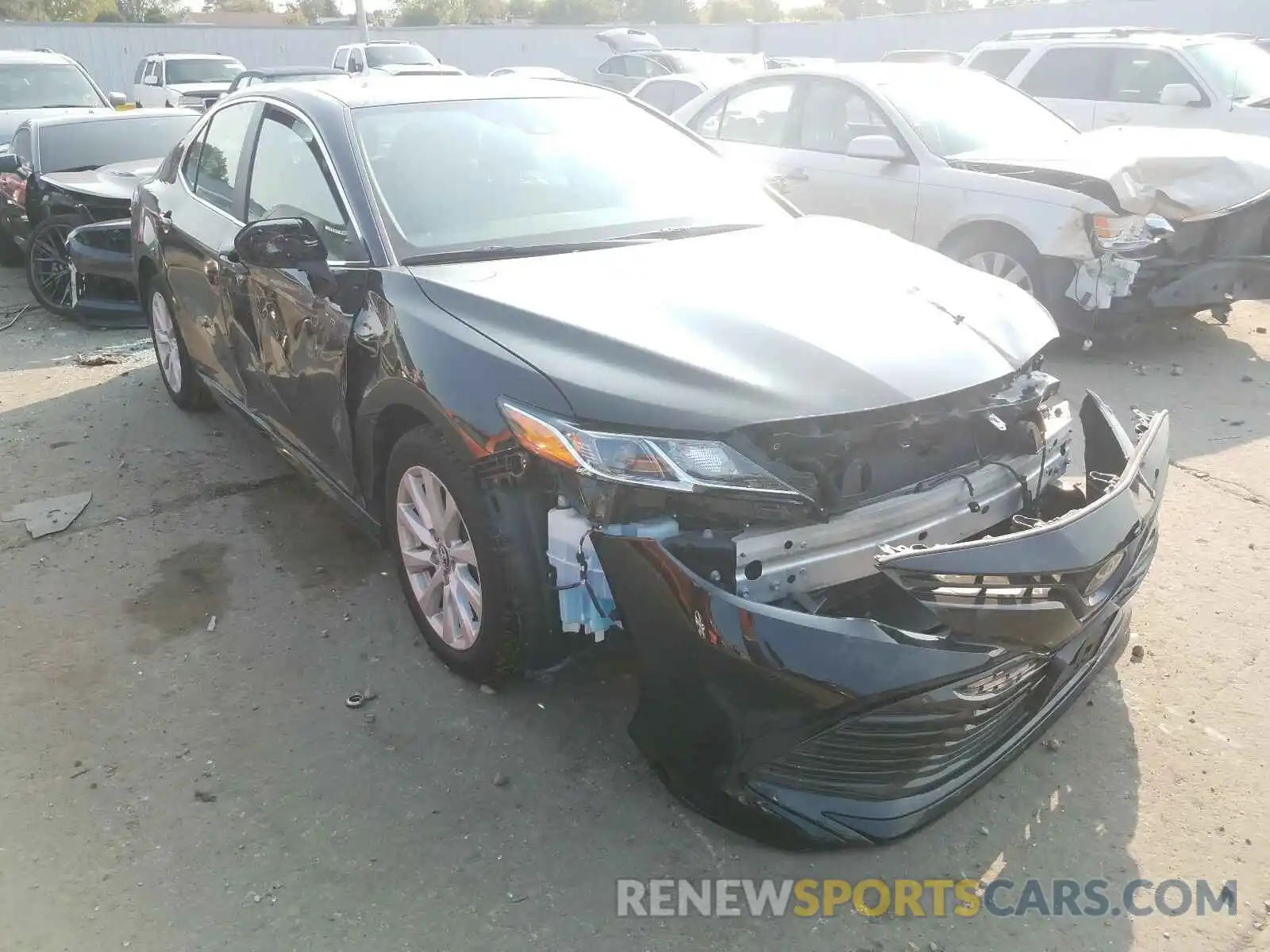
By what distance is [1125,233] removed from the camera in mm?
5773

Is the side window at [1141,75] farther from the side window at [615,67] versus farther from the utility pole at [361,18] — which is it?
the utility pole at [361,18]

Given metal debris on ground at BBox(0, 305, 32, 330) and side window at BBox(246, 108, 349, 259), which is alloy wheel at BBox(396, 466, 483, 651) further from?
metal debris on ground at BBox(0, 305, 32, 330)

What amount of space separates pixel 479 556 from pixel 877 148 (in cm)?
468

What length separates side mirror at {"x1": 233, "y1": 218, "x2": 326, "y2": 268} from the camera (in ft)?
10.2

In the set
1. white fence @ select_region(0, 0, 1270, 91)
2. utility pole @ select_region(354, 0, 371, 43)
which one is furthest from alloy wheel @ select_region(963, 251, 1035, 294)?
utility pole @ select_region(354, 0, 371, 43)

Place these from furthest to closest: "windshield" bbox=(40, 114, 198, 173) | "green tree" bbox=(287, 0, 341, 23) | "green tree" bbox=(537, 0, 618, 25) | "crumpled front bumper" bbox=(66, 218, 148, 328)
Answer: "green tree" bbox=(287, 0, 341, 23)
"green tree" bbox=(537, 0, 618, 25)
"windshield" bbox=(40, 114, 198, 173)
"crumpled front bumper" bbox=(66, 218, 148, 328)

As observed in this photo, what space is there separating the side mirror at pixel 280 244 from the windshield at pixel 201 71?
1679 centimetres

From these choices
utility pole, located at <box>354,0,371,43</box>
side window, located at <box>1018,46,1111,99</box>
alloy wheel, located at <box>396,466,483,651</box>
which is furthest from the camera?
utility pole, located at <box>354,0,371,43</box>

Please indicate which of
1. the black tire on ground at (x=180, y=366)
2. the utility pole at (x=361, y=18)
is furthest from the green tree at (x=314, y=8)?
the black tire on ground at (x=180, y=366)

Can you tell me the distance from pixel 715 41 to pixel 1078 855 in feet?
111

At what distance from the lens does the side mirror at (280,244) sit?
311 cm

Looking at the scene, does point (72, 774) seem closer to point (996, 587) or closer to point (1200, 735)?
point (996, 587)

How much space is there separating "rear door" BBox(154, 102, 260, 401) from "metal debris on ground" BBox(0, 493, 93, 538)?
0.83 meters

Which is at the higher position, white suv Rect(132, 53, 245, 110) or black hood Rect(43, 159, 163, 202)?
white suv Rect(132, 53, 245, 110)
